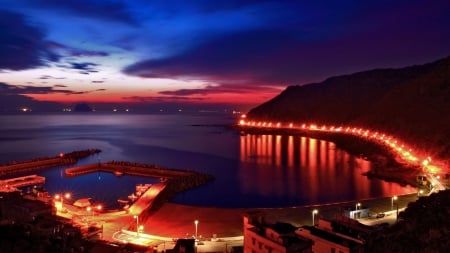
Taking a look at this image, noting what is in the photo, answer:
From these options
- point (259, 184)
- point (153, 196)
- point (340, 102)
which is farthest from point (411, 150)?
point (340, 102)

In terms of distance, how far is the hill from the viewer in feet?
209

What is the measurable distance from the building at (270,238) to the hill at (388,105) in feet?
122

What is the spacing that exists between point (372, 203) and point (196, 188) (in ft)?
56.3

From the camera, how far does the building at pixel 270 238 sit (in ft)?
47.9

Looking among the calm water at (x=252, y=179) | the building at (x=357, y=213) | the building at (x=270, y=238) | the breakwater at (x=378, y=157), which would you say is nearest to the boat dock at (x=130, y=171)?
the calm water at (x=252, y=179)

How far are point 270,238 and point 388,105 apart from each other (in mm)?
87935

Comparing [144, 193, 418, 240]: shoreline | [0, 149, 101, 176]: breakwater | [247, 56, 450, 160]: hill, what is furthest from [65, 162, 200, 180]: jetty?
[247, 56, 450, 160]: hill

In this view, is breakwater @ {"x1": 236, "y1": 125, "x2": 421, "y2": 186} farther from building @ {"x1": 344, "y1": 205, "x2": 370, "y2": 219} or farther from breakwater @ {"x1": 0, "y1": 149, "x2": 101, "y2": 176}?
breakwater @ {"x1": 0, "y1": 149, "x2": 101, "y2": 176}

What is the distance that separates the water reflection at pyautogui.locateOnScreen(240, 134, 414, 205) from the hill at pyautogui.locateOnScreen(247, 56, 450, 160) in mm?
11645

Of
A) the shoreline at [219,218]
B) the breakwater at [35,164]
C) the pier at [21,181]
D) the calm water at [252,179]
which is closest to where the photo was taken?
the shoreline at [219,218]

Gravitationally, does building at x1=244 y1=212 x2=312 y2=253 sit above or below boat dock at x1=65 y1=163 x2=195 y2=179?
above

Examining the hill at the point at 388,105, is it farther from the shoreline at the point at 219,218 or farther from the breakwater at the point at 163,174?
the breakwater at the point at 163,174

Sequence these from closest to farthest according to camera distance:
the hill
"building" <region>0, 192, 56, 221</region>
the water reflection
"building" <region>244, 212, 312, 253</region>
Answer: "building" <region>244, 212, 312, 253</region> < "building" <region>0, 192, 56, 221</region> < the water reflection < the hill

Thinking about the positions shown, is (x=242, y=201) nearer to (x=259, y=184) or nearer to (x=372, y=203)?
(x=259, y=184)
